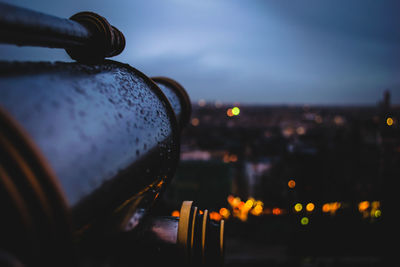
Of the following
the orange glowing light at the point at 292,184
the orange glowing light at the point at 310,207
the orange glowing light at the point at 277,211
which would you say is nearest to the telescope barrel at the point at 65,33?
the orange glowing light at the point at 310,207

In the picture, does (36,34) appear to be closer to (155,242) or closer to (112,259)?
(112,259)

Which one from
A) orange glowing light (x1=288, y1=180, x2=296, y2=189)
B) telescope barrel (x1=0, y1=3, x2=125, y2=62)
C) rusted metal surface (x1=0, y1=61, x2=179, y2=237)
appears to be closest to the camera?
rusted metal surface (x1=0, y1=61, x2=179, y2=237)

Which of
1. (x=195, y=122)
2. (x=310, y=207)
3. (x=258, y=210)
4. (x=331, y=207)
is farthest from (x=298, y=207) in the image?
(x=195, y=122)

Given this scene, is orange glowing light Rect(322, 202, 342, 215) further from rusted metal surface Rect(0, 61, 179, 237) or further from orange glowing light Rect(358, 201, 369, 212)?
rusted metal surface Rect(0, 61, 179, 237)

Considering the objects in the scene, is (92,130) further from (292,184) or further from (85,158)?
(292,184)

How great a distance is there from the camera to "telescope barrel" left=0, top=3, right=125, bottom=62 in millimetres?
802

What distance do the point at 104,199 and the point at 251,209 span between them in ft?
70.1

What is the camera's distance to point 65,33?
41.6 inches

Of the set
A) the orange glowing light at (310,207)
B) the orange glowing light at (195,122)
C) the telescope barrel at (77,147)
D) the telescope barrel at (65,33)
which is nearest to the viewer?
the telescope barrel at (77,147)

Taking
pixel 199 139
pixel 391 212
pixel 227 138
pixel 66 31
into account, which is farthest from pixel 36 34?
pixel 227 138

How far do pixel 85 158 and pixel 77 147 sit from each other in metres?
0.04

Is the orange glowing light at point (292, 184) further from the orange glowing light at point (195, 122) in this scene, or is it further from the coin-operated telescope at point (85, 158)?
the orange glowing light at point (195, 122)

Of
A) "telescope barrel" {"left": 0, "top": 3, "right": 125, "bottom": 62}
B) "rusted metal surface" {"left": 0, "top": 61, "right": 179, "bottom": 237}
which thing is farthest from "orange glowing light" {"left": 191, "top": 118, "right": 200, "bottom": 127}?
"rusted metal surface" {"left": 0, "top": 61, "right": 179, "bottom": 237}

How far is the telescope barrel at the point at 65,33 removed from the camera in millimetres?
802
